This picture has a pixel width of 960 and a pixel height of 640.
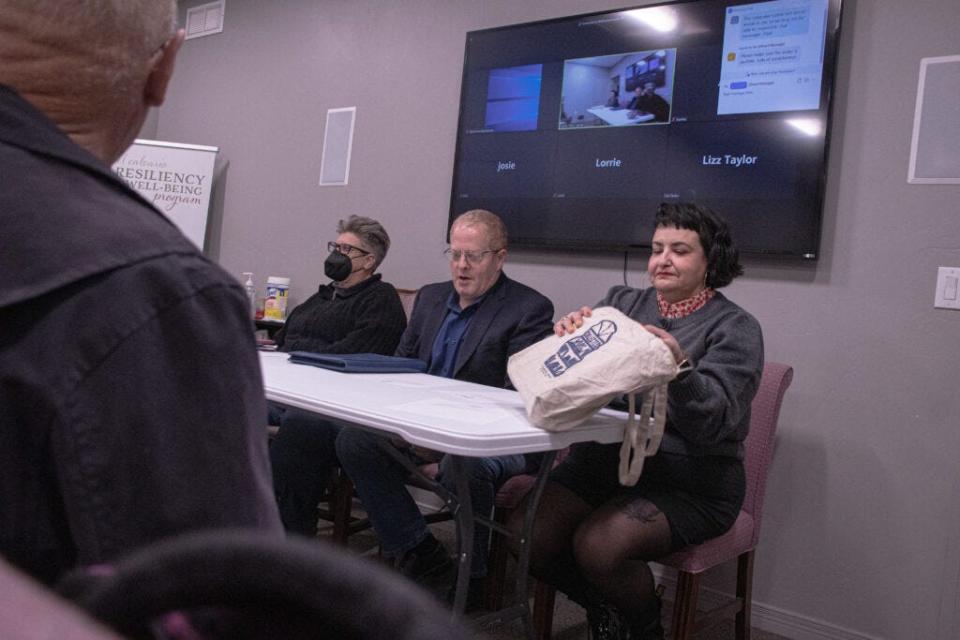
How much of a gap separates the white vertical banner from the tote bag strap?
337cm

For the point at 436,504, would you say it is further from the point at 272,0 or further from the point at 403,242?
the point at 272,0

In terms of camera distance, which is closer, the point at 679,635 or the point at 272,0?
the point at 679,635

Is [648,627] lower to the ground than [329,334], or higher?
Answer: lower

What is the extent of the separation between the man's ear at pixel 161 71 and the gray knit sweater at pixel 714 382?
143 cm

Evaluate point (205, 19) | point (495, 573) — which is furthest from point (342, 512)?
point (205, 19)

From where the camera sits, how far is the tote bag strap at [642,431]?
1821 millimetres

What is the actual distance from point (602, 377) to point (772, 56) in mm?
1569

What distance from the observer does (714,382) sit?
6.63ft

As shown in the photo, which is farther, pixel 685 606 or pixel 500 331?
pixel 500 331

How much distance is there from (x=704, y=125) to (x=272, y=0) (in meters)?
2.74

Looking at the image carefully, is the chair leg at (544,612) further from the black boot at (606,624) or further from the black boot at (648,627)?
the black boot at (648,627)

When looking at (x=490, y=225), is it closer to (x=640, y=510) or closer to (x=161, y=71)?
(x=640, y=510)

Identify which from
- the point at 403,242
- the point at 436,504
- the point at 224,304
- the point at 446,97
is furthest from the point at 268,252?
→ the point at 224,304

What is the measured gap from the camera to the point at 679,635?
6.82 ft
